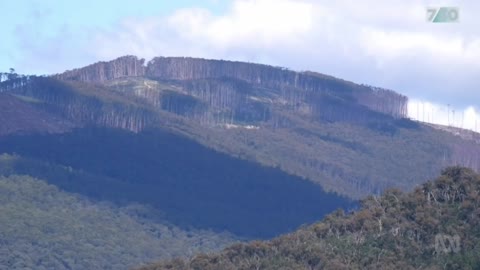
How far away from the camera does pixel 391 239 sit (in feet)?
317

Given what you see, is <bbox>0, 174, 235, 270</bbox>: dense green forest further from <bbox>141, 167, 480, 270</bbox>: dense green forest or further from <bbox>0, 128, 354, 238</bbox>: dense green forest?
<bbox>141, 167, 480, 270</bbox>: dense green forest

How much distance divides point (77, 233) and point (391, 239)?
→ 224 feet

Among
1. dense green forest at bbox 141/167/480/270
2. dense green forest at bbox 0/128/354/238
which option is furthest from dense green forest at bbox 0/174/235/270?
dense green forest at bbox 141/167/480/270

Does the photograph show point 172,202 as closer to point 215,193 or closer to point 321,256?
point 215,193

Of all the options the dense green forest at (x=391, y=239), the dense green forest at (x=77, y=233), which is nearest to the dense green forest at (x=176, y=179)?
the dense green forest at (x=77, y=233)

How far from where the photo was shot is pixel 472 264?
292 feet

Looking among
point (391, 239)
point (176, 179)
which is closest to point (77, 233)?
point (176, 179)

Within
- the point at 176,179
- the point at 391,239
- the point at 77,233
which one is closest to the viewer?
the point at 391,239

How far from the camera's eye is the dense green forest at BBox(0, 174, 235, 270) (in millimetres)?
154625

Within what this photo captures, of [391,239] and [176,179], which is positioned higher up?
[391,239]

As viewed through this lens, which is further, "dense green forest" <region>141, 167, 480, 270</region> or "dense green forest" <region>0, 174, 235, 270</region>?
"dense green forest" <region>0, 174, 235, 270</region>

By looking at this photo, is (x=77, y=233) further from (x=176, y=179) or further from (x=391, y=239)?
(x=391, y=239)

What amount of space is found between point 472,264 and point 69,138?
10939cm

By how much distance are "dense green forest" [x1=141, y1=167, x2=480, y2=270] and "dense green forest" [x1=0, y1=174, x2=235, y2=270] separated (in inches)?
2006
